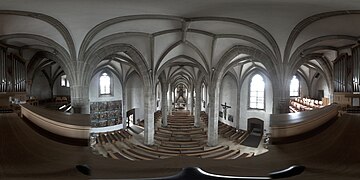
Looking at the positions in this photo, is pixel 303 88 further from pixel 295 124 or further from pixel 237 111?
pixel 237 111

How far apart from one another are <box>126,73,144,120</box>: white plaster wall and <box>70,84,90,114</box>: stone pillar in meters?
12.1

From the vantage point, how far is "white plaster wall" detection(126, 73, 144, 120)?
46.0 ft

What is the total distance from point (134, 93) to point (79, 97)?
13.0 metres

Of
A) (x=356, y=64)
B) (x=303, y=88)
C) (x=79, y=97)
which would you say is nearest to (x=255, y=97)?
(x=303, y=88)

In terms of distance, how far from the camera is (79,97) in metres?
1.85

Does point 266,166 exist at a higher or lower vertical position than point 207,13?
lower

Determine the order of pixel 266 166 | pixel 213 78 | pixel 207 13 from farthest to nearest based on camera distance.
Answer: pixel 213 78
pixel 207 13
pixel 266 166

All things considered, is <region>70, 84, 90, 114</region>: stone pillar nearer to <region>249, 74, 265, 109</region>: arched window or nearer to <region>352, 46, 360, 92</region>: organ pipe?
<region>352, 46, 360, 92</region>: organ pipe

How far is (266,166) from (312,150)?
1.04 feet

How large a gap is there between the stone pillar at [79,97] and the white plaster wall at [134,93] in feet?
39.6

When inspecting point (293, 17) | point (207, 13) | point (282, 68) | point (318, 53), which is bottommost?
point (282, 68)

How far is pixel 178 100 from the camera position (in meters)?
32.8

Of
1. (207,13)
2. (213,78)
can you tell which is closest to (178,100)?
(213,78)

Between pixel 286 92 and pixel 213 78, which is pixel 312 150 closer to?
pixel 286 92
